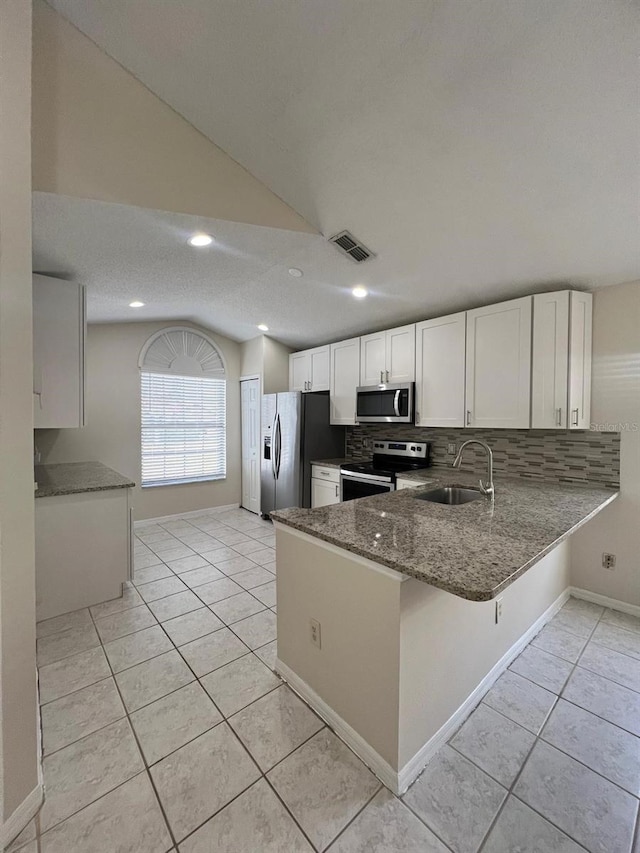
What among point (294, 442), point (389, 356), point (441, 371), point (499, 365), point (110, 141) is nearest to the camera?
point (110, 141)

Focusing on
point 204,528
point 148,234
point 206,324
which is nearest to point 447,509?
point 148,234

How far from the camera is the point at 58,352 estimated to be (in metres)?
2.56

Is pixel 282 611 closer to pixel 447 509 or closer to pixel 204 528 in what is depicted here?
pixel 447 509

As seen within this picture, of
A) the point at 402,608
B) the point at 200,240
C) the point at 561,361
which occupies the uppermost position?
the point at 200,240

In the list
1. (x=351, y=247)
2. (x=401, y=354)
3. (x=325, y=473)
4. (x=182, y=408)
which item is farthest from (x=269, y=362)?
(x=351, y=247)

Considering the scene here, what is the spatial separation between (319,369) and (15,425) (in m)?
3.48

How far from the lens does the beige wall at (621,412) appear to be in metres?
2.42

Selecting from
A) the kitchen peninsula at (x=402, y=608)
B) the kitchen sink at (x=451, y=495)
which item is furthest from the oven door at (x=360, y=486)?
the kitchen peninsula at (x=402, y=608)

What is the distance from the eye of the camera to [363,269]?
2.79 meters

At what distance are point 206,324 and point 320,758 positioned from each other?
454cm

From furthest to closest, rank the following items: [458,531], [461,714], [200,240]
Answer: [200,240] → [461,714] → [458,531]

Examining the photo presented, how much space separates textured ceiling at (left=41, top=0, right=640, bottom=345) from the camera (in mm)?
1244

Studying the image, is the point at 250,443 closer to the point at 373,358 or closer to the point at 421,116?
the point at 373,358

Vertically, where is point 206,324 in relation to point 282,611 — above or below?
above
